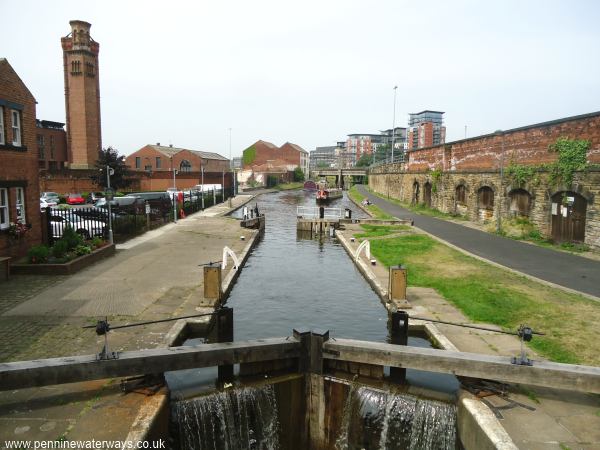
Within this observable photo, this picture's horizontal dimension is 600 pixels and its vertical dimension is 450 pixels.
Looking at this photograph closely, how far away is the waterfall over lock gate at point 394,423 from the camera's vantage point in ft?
26.3

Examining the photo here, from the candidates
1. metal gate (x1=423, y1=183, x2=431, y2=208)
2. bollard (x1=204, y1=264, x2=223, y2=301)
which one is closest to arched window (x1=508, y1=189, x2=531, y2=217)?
metal gate (x1=423, y1=183, x2=431, y2=208)

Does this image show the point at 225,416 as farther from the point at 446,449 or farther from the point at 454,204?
the point at 454,204

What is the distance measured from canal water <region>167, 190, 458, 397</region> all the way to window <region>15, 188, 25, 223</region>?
28.1 ft

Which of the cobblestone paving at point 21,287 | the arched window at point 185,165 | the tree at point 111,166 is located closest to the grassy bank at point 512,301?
the cobblestone paving at point 21,287

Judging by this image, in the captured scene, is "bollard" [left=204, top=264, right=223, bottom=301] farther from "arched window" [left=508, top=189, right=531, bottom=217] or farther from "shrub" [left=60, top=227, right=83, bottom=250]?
"arched window" [left=508, top=189, right=531, bottom=217]

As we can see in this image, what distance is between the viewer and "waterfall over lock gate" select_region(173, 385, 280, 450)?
26.5 ft

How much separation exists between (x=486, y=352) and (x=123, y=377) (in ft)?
23.0

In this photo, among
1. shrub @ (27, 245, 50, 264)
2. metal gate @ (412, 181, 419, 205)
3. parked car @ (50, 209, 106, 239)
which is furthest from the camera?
metal gate @ (412, 181, 419, 205)

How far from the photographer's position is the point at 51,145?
67.8m

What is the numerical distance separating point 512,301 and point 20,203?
17446 mm

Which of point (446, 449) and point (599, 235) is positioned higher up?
point (599, 235)

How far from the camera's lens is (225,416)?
8438 millimetres

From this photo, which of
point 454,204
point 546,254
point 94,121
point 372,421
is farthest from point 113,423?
point 94,121

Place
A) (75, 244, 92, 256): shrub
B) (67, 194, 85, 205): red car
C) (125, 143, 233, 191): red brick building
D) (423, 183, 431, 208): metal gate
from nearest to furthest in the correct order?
(75, 244, 92, 256): shrub, (423, 183, 431, 208): metal gate, (67, 194, 85, 205): red car, (125, 143, 233, 191): red brick building
